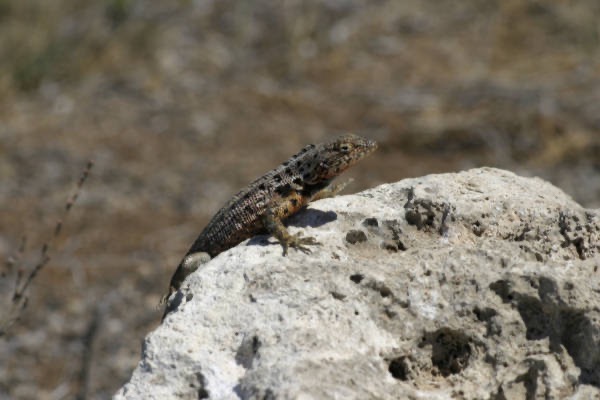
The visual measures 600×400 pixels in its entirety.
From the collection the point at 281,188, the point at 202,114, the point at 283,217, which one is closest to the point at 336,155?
the point at 281,188

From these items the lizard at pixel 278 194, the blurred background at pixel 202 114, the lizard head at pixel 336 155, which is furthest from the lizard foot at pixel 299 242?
the blurred background at pixel 202 114

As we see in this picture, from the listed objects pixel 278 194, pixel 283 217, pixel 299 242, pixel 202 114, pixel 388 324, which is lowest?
pixel 388 324

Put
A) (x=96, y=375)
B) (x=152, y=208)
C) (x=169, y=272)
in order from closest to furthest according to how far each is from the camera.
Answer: (x=96, y=375) < (x=169, y=272) < (x=152, y=208)

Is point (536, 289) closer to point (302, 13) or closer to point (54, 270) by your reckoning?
point (54, 270)

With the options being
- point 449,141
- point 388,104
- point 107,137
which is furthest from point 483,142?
point 107,137

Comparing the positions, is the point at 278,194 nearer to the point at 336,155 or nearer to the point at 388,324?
the point at 336,155

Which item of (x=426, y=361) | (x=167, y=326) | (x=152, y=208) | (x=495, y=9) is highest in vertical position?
(x=495, y=9)

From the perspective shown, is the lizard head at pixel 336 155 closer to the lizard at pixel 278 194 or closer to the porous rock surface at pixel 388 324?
the lizard at pixel 278 194
